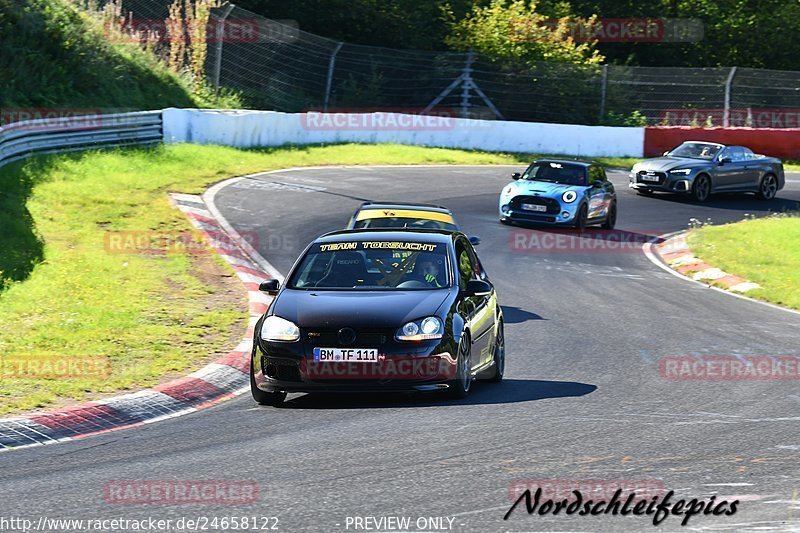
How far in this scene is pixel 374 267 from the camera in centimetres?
1063

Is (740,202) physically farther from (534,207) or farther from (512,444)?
(512,444)

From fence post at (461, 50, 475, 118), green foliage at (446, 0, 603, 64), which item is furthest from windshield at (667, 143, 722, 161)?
green foliage at (446, 0, 603, 64)

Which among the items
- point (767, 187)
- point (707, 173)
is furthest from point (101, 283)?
point (767, 187)

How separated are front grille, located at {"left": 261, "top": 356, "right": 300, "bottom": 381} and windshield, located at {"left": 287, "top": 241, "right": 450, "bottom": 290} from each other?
100 centimetres

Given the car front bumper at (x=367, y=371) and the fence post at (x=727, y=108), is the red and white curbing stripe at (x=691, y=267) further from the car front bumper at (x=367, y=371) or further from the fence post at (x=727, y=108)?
the fence post at (x=727, y=108)

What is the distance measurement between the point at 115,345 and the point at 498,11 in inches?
1378

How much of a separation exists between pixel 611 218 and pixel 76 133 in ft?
35.9

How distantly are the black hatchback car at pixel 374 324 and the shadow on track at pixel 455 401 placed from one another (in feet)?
0.50

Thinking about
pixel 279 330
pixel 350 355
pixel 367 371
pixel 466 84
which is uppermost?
pixel 466 84

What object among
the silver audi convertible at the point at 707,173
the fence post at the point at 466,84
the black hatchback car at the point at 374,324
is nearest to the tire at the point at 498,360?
the black hatchback car at the point at 374,324

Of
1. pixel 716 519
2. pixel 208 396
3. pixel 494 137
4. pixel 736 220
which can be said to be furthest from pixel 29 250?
pixel 494 137

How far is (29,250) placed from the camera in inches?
643

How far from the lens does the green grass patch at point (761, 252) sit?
18156 millimetres

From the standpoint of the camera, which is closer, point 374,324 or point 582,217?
point 374,324
